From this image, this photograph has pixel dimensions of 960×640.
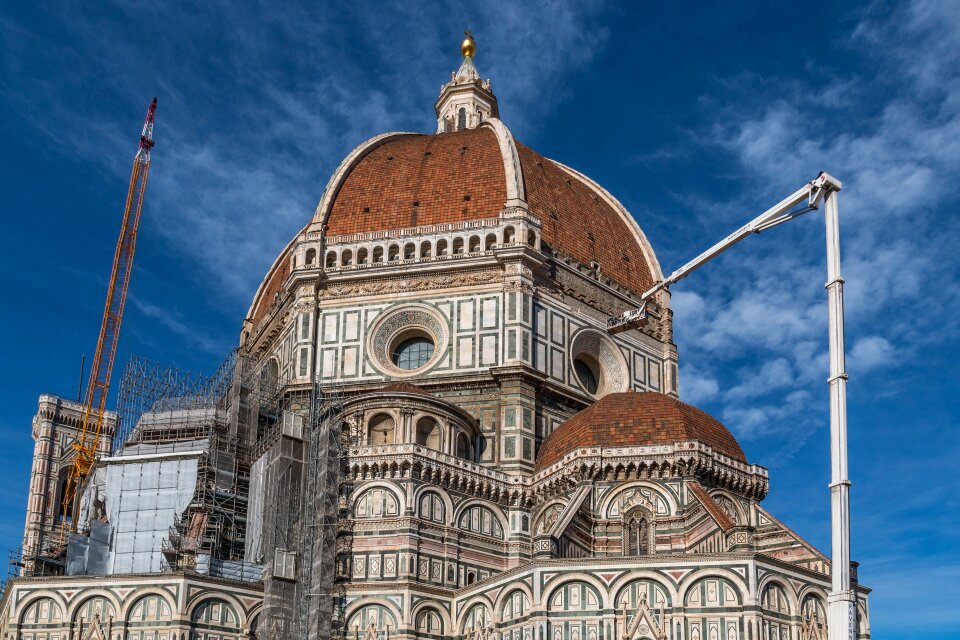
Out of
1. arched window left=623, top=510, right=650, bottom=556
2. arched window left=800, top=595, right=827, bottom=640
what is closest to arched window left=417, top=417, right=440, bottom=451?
arched window left=623, top=510, right=650, bottom=556

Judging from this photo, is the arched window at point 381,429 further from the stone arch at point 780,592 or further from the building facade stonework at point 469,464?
the stone arch at point 780,592

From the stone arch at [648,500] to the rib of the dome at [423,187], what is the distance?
555 inches

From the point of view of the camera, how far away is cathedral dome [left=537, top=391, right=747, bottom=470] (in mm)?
42781

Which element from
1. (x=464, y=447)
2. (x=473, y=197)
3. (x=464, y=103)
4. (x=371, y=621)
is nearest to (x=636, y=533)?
(x=464, y=447)

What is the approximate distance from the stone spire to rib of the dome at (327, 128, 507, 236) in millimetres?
9880

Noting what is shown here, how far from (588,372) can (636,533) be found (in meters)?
11.3

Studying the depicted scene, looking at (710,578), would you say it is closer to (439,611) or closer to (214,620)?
(439,611)

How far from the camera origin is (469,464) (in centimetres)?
4416

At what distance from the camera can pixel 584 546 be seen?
41.2m

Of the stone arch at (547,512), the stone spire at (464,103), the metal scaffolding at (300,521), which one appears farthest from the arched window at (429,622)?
the stone spire at (464,103)

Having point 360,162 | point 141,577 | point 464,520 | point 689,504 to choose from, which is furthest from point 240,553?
point 360,162

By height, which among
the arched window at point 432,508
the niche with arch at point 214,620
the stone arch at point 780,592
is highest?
the arched window at point 432,508

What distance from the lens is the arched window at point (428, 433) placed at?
44844 mm

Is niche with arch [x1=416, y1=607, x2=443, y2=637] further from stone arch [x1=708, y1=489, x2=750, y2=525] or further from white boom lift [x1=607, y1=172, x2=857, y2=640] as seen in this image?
white boom lift [x1=607, y1=172, x2=857, y2=640]
